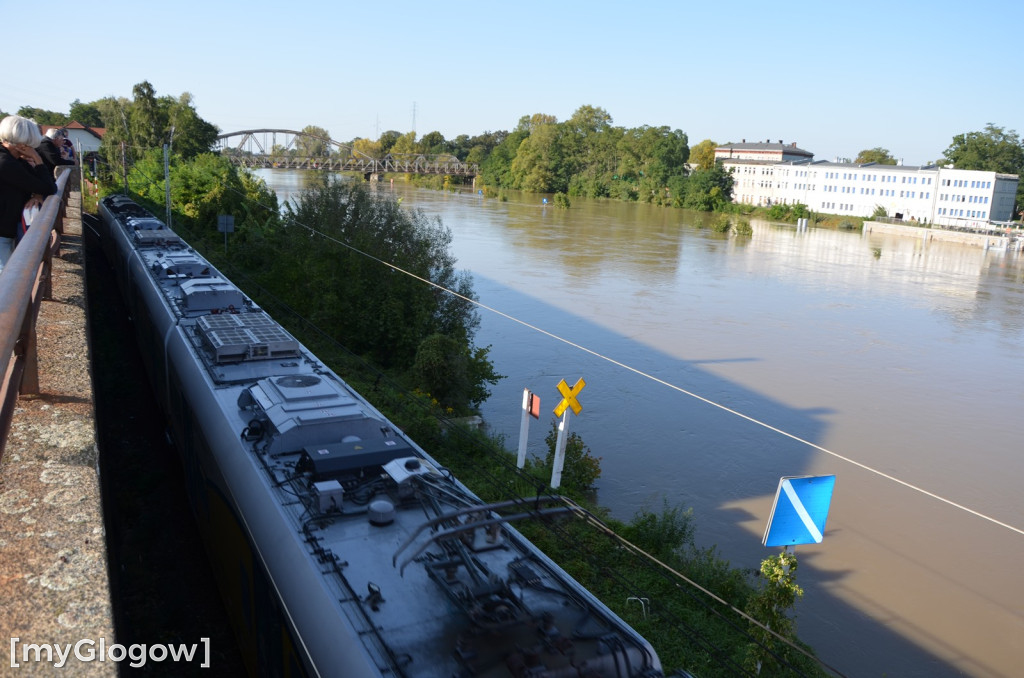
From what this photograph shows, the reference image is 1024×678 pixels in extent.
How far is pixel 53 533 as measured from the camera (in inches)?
94.9

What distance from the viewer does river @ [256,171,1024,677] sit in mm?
13148

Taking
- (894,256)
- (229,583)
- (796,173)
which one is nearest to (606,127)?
(796,173)

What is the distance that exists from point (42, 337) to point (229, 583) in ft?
10.6

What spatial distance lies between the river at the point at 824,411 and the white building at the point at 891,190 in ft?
105

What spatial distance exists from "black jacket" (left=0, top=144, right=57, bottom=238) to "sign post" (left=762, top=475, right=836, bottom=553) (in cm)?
705

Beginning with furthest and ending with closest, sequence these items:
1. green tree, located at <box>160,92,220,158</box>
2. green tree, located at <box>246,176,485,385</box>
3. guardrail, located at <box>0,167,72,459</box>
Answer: green tree, located at <box>160,92,220,158</box> → green tree, located at <box>246,176,485,385</box> → guardrail, located at <box>0,167,72,459</box>

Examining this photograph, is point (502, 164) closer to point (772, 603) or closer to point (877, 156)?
point (877, 156)

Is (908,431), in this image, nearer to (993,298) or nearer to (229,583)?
(229,583)

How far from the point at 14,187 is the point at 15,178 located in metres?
0.14

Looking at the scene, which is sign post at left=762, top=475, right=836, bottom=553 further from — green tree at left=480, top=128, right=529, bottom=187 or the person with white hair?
green tree at left=480, top=128, right=529, bottom=187

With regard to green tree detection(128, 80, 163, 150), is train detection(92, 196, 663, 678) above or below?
below

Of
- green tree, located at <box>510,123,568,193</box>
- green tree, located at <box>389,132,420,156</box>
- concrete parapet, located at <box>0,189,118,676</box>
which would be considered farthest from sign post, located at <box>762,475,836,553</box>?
green tree, located at <box>389,132,420,156</box>

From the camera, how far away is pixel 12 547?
231 centimetres

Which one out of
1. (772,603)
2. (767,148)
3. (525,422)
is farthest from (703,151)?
(772,603)
